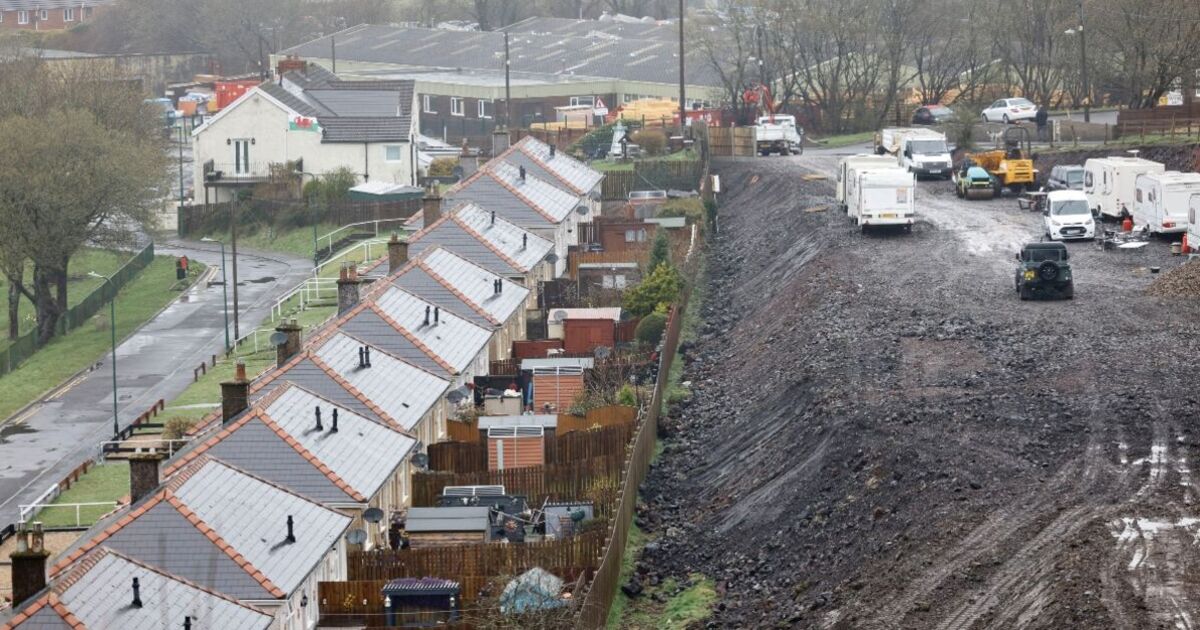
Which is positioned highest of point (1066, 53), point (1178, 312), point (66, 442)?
point (1066, 53)

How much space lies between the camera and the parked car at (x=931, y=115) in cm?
10019

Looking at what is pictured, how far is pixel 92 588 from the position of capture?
99.5ft

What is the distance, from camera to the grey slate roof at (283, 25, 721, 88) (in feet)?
429

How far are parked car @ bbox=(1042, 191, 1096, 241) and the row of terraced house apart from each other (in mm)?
16594

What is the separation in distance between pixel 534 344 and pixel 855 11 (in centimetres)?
5431

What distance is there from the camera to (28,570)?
97.8ft

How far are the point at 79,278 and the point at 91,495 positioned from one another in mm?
43867

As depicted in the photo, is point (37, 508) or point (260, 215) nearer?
point (37, 508)

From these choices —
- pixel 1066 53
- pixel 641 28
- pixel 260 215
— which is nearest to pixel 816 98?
pixel 1066 53

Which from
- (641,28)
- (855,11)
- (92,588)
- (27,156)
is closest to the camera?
(92,588)

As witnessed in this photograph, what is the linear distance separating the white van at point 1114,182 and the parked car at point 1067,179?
124cm

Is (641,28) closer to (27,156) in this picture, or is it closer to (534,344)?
(27,156)

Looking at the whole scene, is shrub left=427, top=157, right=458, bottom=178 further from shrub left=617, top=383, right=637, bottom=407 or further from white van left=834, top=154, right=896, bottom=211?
shrub left=617, top=383, right=637, bottom=407

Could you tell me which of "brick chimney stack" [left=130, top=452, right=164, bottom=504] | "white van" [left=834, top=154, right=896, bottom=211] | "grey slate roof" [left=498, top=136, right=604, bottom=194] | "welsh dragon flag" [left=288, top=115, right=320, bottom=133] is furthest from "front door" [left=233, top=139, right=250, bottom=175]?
"brick chimney stack" [left=130, top=452, right=164, bottom=504]
